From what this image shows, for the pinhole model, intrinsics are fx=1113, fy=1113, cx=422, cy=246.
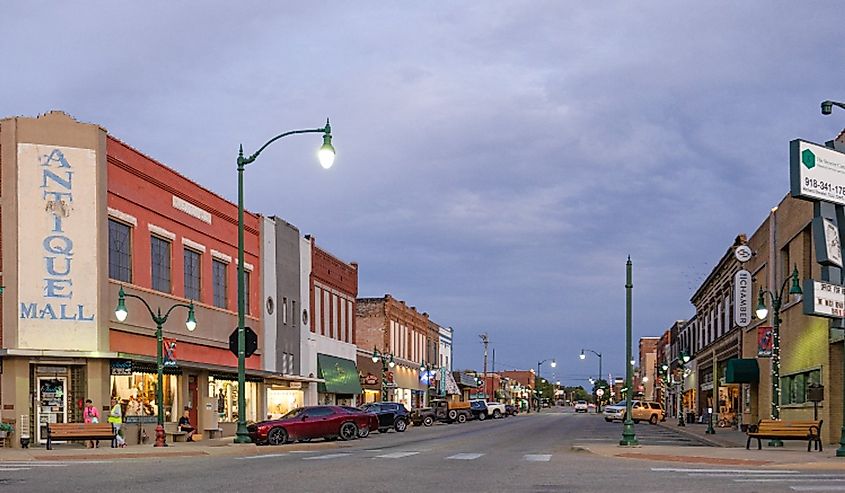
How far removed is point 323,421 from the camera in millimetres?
38875

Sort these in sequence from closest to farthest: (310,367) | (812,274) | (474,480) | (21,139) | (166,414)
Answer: (474,480)
(21,139)
(812,274)
(166,414)
(310,367)

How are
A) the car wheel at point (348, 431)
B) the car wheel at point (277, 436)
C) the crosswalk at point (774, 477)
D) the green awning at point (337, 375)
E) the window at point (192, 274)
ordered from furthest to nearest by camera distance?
the green awning at point (337, 375) → the window at point (192, 274) → the car wheel at point (348, 431) → the car wheel at point (277, 436) → the crosswalk at point (774, 477)

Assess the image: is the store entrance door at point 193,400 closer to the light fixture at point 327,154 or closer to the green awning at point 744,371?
the light fixture at point 327,154

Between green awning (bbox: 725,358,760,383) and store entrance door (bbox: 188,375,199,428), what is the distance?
24.7 meters

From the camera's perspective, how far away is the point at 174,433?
40594 mm

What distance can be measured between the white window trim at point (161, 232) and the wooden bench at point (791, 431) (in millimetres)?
22611

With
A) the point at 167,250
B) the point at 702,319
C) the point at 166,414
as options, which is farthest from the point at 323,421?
the point at 702,319

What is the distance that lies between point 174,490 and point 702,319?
68.6 meters

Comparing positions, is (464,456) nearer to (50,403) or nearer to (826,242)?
(826,242)

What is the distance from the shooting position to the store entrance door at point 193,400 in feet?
146

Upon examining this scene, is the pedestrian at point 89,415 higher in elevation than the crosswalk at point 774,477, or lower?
lower

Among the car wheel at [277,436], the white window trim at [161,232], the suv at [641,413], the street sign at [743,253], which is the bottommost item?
the suv at [641,413]

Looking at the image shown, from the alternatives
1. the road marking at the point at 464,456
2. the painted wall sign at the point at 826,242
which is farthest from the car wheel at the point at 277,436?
the painted wall sign at the point at 826,242

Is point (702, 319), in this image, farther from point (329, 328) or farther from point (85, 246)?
point (85, 246)
